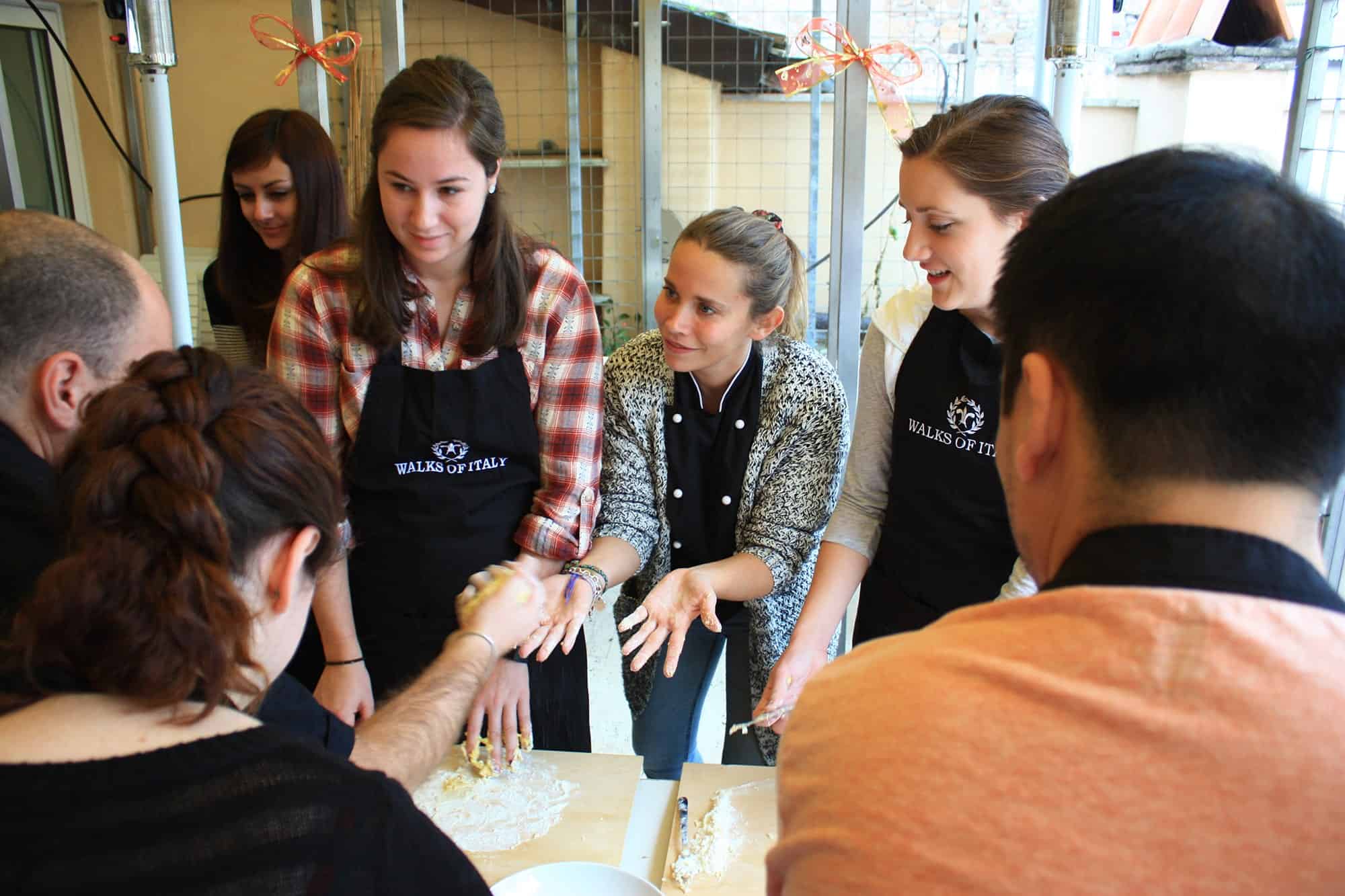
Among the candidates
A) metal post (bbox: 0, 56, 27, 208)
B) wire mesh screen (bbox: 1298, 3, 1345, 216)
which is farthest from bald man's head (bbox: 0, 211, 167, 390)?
metal post (bbox: 0, 56, 27, 208)

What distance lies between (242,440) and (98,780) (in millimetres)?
275

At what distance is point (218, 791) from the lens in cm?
71

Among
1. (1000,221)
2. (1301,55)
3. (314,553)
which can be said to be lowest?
(314,553)

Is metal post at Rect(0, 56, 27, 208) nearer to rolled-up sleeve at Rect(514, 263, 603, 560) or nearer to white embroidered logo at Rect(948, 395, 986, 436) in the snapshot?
rolled-up sleeve at Rect(514, 263, 603, 560)

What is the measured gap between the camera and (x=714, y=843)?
50.9 inches

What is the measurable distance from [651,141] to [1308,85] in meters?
1.62

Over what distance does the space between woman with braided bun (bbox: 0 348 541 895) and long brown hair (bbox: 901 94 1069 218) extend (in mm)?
1016

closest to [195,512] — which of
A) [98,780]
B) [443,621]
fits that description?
[98,780]

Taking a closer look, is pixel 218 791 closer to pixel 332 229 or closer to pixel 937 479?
pixel 937 479

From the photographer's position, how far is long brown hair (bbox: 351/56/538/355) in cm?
155

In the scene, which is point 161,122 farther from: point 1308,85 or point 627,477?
point 1308,85

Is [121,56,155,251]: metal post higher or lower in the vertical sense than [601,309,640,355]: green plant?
higher

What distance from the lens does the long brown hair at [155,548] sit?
73 cm

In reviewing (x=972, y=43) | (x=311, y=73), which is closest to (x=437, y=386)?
(x=311, y=73)
